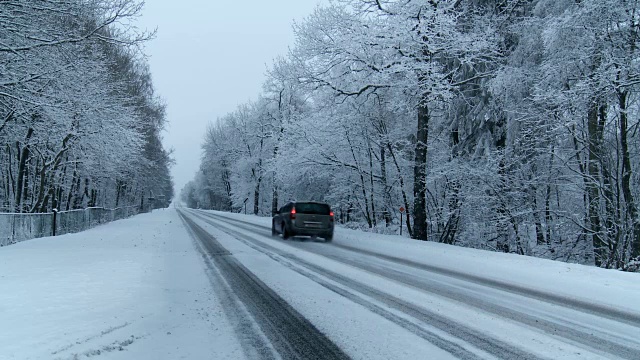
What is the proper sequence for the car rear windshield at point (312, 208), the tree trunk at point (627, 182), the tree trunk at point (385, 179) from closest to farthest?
the tree trunk at point (627, 182)
the car rear windshield at point (312, 208)
the tree trunk at point (385, 179)

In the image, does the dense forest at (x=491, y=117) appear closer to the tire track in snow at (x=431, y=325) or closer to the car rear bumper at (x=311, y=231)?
the car rear bumper at (x=311, y=231)

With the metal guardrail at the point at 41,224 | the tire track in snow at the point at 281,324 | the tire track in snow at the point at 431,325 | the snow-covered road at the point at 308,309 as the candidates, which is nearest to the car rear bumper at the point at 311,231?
the snow-covered road at the point at 308,309

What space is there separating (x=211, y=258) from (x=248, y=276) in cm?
313

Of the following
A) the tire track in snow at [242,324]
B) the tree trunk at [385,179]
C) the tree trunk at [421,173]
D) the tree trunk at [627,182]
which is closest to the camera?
the tire track in snow at [242,324]

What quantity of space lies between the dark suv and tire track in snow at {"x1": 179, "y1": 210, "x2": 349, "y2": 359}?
930cm

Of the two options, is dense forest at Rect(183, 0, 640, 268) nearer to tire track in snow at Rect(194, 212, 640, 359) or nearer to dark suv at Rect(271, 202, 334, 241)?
dark suv at Rect(271, 202, 334, 241)

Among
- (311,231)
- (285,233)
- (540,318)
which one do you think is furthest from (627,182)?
(285,233)

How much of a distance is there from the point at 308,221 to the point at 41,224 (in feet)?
35.8

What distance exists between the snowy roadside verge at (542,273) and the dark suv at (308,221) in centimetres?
358

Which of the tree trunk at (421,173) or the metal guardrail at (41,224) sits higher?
the tree trunk at (421,173)

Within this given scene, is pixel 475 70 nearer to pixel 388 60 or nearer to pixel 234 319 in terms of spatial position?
pixel 388 60

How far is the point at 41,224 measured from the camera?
57.4 ft

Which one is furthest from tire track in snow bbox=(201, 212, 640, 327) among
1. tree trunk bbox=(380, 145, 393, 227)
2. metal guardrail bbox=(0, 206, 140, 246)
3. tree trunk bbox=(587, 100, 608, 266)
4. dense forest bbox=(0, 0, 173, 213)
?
metal guardrail bbox=(0, 206, 140, 246)

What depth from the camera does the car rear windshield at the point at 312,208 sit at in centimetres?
1831
